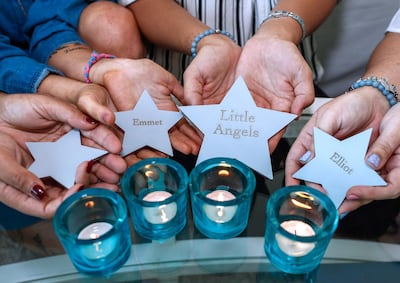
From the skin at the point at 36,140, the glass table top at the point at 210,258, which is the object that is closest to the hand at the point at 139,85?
Result: the skin at the point at 36,140

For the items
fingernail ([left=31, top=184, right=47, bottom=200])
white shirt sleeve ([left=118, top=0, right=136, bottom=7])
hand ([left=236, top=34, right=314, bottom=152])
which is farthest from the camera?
white shirt sleeve ([left=118, top=0, right=136, bottom=7])

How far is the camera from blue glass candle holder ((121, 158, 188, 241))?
2.10ft

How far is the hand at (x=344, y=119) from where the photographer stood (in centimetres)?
76

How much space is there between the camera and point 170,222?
26.4 inches

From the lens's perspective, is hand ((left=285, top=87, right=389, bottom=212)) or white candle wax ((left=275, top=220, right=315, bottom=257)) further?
hand ((left=285, top=87, right=389, bottom=212))

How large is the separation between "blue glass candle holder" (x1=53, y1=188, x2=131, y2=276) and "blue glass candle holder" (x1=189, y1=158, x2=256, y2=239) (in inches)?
4.5

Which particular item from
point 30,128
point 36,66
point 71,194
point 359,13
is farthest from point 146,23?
point 359,13

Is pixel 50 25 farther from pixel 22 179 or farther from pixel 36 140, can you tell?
pixel 22 179

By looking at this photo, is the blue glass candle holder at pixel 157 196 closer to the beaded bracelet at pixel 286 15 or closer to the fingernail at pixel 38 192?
the fingernail at pixel 38 192

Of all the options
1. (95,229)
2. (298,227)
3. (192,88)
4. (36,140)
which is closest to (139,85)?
(192,88)

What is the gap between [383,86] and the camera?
809 millimetres

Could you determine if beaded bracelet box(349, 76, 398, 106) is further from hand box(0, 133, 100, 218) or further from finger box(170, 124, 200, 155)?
hand box(0, 133, 100, 218)

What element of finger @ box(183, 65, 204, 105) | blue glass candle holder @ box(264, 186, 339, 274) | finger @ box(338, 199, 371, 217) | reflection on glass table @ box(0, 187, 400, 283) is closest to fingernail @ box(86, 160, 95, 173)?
reflection on glass table @ box(0, 187, 400, 283)

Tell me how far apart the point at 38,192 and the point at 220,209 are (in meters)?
0.30
